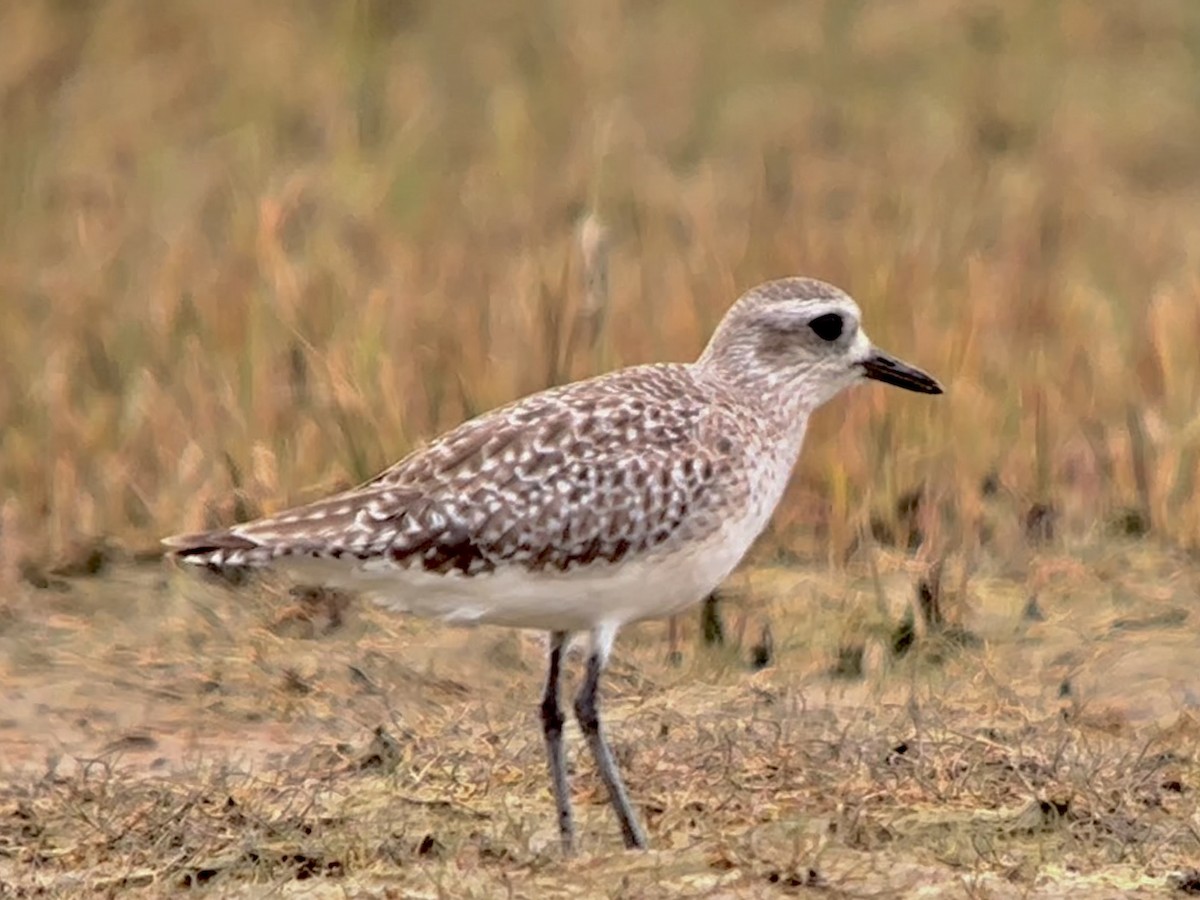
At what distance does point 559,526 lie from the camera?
672cm

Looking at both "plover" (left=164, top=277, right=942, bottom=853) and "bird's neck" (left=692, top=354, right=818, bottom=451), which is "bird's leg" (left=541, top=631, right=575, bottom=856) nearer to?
"plover" (left=164, top=277, right=942, bottom=853)

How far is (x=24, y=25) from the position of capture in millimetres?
13289

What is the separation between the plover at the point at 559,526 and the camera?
22.0 feet

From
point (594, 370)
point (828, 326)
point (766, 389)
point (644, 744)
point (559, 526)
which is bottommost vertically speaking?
point (644, 744)

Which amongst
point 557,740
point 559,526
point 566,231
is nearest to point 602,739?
point 557,740

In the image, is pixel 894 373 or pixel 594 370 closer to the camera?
pixel 894 373

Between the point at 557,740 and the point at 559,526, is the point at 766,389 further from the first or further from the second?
the point at 557,740

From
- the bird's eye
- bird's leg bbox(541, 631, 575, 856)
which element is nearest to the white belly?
bird's leg bbox(541, 631, 575, 856)

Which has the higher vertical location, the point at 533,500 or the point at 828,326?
the point at 828,326

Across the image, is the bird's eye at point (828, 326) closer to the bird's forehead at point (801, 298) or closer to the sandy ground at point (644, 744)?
the bird's forehead at point (801, 298)

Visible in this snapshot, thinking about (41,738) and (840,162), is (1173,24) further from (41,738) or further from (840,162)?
(41,738)

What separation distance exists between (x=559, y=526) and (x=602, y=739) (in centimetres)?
53

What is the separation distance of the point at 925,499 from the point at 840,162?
14.3 ft

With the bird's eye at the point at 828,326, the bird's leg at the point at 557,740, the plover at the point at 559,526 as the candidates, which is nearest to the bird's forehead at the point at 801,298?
the bird's eye at the point at 828,326
